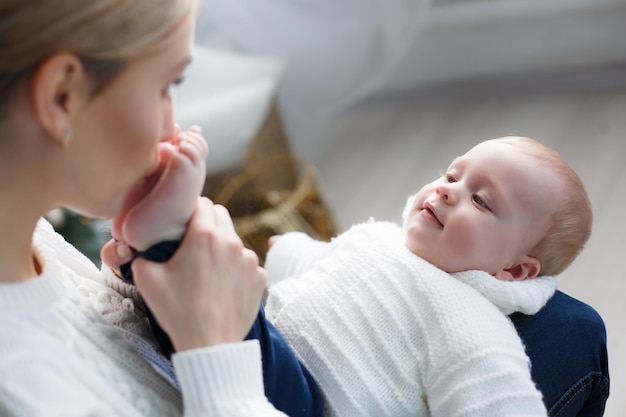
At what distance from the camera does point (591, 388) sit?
→ 1.09 metres

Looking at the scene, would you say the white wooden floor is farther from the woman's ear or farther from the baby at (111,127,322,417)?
the woman's ear

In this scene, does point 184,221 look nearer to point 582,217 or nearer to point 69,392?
point 69,392

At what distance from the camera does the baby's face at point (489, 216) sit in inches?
46.8

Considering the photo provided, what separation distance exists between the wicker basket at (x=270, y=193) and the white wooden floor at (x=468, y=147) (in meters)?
0.15

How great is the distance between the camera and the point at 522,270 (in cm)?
123

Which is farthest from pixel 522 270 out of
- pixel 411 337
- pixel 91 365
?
pixel 91 365

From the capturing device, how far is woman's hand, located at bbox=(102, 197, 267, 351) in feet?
2.86

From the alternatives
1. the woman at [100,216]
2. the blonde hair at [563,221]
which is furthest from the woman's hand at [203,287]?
the blonde hair at [563,221]

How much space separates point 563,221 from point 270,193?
4.28ft

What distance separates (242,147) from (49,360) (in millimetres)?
1556

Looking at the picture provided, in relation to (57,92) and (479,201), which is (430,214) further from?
(57,92)

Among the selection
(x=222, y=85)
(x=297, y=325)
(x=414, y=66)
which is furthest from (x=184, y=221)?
(x=414, y=66)

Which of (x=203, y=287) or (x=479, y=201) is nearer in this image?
(x=203, y=287)

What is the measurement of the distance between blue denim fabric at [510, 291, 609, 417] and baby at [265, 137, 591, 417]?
0.12 ft
